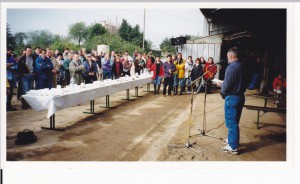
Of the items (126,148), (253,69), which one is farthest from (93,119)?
(253,69)

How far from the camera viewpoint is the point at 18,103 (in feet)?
26.5

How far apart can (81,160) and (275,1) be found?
4.41 metres

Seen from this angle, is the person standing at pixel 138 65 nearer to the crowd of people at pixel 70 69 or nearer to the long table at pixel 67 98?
the crowd of people at pixel 70 69

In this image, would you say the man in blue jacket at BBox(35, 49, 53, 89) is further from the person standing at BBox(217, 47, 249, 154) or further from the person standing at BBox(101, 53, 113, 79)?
the person standing at BBox(217, 47, 249, 154)

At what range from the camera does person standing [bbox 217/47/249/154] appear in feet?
14.5

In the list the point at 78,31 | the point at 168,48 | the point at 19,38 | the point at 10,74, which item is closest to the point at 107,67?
the point at 19,38

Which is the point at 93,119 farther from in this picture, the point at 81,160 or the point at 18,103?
the point at 18,103

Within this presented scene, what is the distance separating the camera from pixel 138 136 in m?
5.46

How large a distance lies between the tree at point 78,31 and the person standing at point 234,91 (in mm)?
45960

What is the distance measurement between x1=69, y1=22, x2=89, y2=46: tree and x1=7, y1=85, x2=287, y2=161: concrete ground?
137 ft

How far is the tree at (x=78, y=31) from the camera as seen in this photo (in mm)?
47531

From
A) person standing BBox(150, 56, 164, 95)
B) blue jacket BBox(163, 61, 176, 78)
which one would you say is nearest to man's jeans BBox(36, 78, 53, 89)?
person standing BBox(150, 56, 164, 95)

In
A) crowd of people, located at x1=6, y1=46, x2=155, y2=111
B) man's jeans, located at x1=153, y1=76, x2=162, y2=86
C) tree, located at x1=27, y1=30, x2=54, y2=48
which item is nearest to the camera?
crowd of people, located at x1=6, y1=46, x2=155, y2=111

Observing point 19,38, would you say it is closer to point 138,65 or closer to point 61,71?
point 61,71
